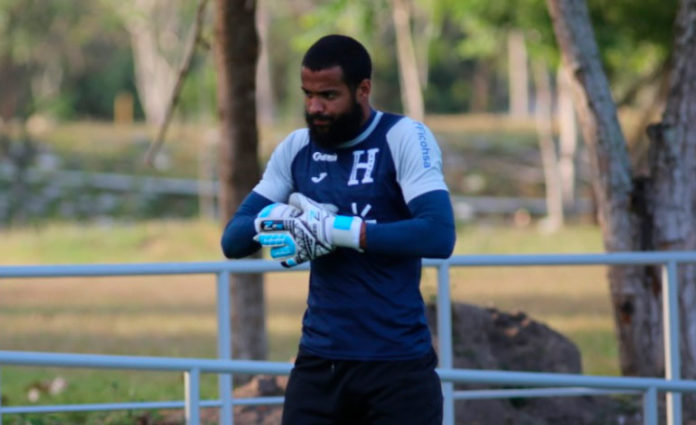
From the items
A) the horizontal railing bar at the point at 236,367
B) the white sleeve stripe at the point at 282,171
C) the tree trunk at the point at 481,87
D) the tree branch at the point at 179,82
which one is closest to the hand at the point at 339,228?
the white sleeve stripe at the point at 282,171

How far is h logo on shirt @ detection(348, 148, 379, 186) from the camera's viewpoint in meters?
3.69

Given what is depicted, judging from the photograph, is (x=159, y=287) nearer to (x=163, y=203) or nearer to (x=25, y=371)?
(x=25, y=371)

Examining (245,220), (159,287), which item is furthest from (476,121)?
(245,220)

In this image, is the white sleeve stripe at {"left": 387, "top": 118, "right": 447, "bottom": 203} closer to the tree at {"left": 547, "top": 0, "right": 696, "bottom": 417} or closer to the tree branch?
the tree at {"left": 547, "top": 0, "right": 696, "bottom": 417}

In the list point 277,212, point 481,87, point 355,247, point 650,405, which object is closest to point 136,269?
point 277,212

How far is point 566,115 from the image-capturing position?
35875 mm

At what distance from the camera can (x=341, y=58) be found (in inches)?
144

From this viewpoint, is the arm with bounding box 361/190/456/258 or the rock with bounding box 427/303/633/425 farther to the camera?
the rock with bounding box 427/303/633/425

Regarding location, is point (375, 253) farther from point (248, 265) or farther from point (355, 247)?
point (248, 265)

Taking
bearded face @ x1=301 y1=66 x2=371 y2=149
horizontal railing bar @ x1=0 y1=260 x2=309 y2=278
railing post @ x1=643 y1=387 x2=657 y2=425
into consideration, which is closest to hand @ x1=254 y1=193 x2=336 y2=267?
bearded face @ x1=301 y1=66 x2=371 y2=149

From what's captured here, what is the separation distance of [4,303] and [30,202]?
21.1m

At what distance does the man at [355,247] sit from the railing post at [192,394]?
1.07 ft

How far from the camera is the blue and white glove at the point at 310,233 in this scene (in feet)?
11.6

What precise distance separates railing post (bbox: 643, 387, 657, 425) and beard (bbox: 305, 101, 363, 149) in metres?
1.47
